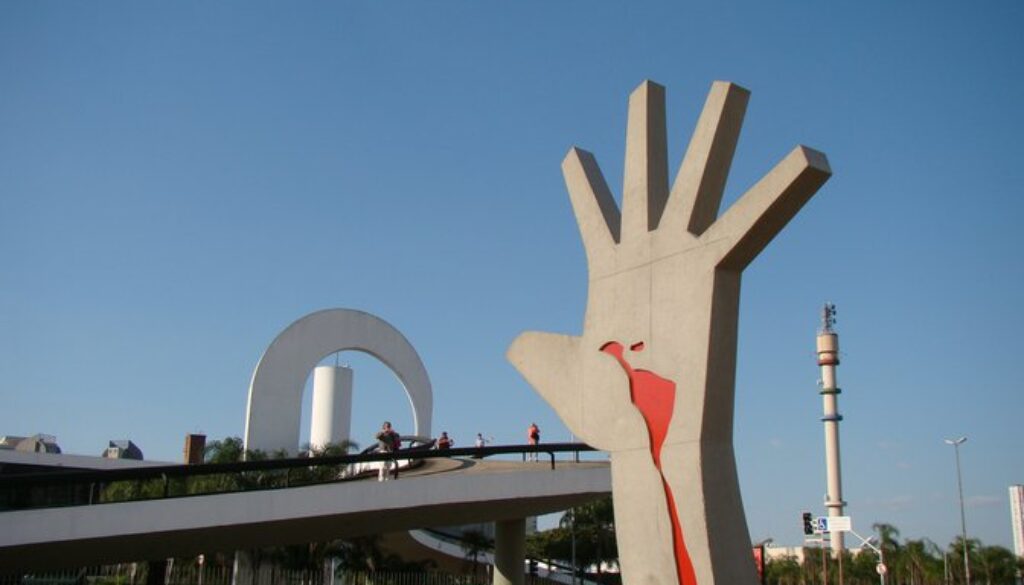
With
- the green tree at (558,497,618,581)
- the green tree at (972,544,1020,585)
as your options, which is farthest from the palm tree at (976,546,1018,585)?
the green tree at (558,497,618,581)

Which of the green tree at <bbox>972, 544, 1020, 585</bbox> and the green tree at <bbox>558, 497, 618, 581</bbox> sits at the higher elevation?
the green tree at <bbox>558, 497, 618, 581</bbox>

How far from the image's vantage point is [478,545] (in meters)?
42.0

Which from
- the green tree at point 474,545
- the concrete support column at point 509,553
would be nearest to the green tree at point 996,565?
the green tree at point 474,545

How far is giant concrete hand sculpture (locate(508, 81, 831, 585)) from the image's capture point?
9.80m

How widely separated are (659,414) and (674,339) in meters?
0.88

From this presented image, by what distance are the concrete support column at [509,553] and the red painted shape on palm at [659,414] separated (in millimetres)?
14350

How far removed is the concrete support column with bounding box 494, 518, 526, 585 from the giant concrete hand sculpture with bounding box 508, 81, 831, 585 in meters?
13.0

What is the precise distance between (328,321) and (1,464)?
568 inches

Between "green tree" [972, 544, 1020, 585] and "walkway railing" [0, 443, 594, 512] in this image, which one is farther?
"green tree" [972, 544, 1020, 585]

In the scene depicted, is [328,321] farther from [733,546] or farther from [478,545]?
[733,546]

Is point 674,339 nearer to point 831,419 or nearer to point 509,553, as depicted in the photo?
point 509,553

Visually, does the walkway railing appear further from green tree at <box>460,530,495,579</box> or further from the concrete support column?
green tree at <box>460,530,495,579</box>

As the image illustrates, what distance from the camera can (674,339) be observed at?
1042cm

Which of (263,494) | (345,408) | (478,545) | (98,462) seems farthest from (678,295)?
(98,462)
